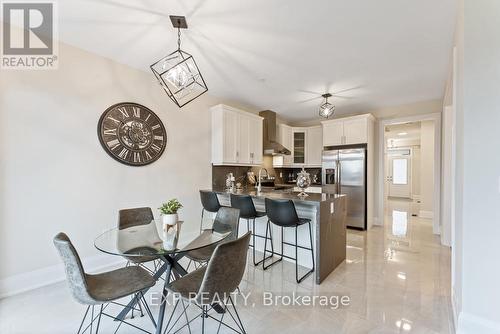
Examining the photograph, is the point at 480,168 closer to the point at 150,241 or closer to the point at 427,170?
Answer: the point at 150,241

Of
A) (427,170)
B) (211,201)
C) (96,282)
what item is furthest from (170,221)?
(427,170)

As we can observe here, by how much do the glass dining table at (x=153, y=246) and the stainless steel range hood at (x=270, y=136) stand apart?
127 inches

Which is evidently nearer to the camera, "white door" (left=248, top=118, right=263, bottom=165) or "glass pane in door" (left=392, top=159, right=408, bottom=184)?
"white door" (left=248, top=118, right=263, bottom=165)

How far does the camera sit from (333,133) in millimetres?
5242

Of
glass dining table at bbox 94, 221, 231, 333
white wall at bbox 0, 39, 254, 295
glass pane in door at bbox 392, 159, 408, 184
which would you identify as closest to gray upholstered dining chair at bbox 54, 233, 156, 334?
glass dining table at bbox 94, 221, 231, 333

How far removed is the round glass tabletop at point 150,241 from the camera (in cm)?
166

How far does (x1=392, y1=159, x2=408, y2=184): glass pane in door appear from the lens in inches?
368

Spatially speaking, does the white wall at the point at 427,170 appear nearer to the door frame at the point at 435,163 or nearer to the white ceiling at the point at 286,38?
the door frame at the point at 435,163

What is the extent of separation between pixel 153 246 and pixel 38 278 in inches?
71.8

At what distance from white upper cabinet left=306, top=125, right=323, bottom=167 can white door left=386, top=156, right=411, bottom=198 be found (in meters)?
5.13

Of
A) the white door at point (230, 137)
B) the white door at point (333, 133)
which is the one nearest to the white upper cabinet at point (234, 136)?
the white door at point (230, 137)

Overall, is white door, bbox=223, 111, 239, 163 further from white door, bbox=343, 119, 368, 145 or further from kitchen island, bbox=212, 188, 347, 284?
white door, bbox=343, 119, 368, 145

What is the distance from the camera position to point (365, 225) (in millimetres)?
4785

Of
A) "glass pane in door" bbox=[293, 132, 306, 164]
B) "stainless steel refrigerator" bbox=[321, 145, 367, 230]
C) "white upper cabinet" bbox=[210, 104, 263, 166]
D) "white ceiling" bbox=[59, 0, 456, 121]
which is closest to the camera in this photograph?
"white ceiling" bbox=[59, 0, 456, 121]
